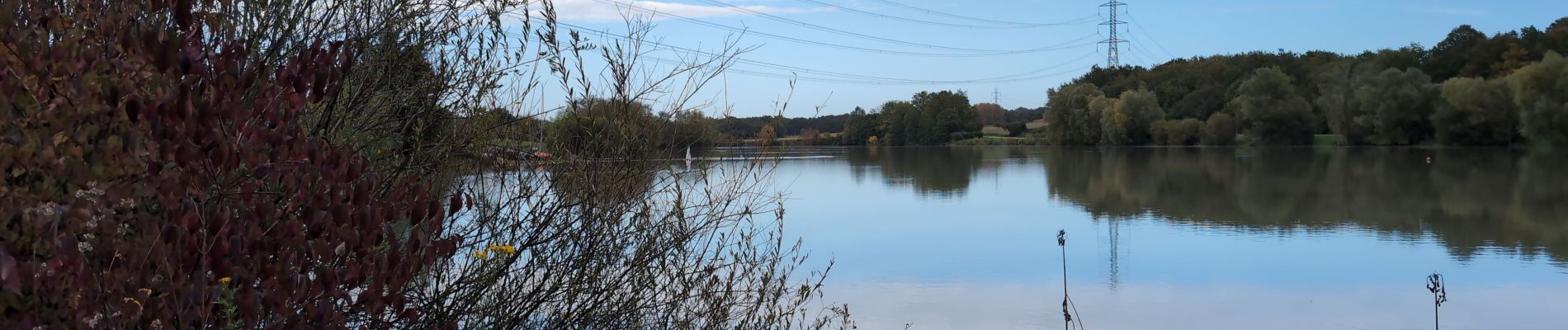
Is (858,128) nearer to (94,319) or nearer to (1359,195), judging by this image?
(1359,195)

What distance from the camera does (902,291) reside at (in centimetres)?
919

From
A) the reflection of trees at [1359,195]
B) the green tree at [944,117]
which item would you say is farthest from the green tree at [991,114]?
the reflection of trees at [1359,195]

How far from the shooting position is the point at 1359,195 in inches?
794

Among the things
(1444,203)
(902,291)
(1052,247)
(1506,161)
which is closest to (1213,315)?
(902,291)

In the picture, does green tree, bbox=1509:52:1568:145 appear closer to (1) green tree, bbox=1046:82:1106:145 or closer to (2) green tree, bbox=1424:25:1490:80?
(2) green tree, bbox=1424:25:1490:80

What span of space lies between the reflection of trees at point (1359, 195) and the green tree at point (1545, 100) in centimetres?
885

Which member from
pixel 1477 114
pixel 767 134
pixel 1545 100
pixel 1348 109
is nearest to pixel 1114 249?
pixel 767 134

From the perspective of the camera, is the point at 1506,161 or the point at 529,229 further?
the point at 1506,161

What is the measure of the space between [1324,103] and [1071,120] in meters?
17.1

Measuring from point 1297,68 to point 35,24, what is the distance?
78.9 meters

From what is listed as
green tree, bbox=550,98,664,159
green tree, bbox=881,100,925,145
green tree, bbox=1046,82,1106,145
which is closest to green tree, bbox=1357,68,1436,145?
green tree, bbox=1046,82,1106,145

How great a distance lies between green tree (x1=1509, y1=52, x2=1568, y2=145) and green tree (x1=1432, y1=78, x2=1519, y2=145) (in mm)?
2023

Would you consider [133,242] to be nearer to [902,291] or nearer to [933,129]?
[902,291]

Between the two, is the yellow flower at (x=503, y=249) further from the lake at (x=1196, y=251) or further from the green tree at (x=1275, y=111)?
the green tree at (x=1275, y=111)
